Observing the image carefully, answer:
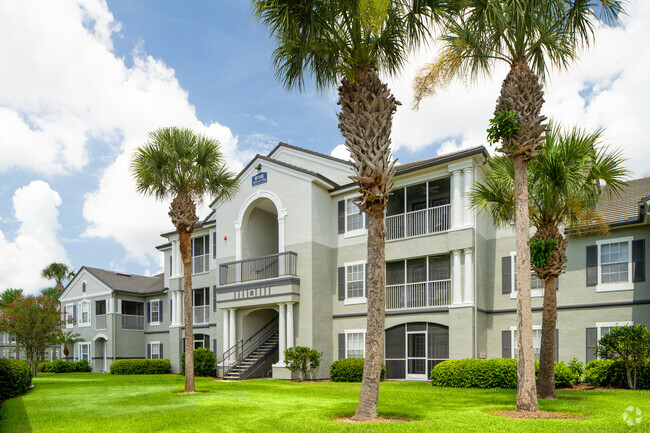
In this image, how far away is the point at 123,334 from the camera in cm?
3906

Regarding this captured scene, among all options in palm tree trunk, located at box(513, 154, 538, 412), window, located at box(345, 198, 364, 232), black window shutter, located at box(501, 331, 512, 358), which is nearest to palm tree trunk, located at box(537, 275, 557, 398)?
palm tree trunk, located at box(513, 154, 538, 412)

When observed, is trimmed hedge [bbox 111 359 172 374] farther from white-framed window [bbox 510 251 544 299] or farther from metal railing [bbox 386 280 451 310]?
white-framed window [bbox 510 251 544 299]

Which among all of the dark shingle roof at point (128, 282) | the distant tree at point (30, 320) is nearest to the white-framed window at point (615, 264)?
the distant tree at point (30, 320)

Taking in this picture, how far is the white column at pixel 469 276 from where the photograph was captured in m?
21.4

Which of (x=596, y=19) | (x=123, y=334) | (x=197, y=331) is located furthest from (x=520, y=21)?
(x=123, y=334)

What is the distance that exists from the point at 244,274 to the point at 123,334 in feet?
54.1

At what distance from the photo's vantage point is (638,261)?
1947 centimetres

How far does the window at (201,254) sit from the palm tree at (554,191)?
2113cm

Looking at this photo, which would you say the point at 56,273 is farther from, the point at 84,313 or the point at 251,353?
the point at 251,353

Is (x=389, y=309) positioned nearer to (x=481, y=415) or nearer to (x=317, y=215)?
(x=317, y=215)

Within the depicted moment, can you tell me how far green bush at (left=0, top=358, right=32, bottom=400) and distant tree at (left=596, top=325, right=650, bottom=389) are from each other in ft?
64.4

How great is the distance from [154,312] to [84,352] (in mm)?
7493

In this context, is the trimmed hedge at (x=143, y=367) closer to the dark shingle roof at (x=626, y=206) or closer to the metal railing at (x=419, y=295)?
the metal railing at (x=419, y=295)

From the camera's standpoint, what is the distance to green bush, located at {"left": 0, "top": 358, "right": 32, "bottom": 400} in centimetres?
1767
